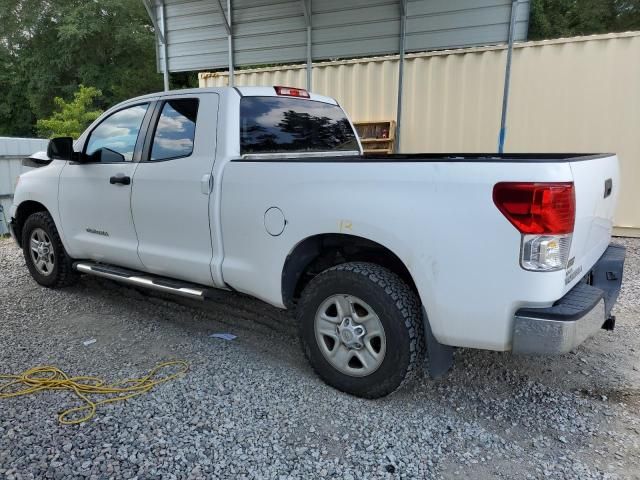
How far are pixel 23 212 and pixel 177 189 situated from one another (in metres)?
2.69

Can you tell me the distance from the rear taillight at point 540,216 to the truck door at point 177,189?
2.02 metres

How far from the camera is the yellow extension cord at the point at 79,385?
3.03 m

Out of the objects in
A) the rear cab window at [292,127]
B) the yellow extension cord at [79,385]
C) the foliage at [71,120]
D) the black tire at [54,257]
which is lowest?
the yellow extension cord at [79,385]

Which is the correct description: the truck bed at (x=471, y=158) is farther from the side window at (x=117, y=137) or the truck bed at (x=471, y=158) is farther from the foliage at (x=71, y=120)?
the foliage at (x=71, y=120)

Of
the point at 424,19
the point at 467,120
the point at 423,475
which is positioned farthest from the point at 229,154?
the point at 467,120

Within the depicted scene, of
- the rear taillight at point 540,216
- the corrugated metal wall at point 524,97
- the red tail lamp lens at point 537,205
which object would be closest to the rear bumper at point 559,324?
the rear taillight at point 540,216

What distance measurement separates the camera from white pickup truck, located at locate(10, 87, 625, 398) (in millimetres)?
2367

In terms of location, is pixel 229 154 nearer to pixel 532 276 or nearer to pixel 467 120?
pixel 532 276

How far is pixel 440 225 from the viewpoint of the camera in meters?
2.51

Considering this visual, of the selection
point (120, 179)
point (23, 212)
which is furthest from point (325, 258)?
point (23, 212)

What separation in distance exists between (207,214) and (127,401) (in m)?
1.31

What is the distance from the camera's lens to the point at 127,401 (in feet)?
9.78

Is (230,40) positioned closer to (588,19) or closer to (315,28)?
(315,28)

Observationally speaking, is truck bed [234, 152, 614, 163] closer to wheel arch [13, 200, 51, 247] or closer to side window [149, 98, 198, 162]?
side window [149, 98, 198, 162]
